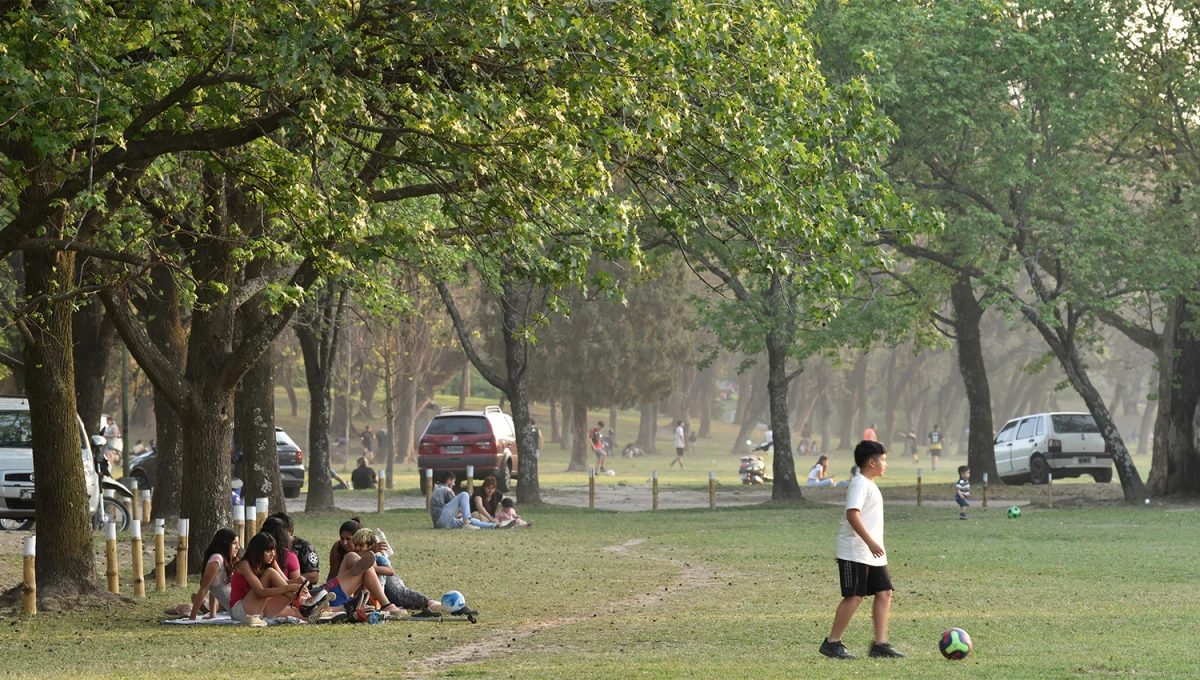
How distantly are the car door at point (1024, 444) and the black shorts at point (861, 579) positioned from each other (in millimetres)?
30295

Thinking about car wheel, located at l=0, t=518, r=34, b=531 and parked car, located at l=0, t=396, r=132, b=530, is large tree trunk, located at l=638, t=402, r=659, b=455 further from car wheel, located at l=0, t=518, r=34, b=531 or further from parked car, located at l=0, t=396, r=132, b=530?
parked car, located at l=0, t=396, r=132, b=530

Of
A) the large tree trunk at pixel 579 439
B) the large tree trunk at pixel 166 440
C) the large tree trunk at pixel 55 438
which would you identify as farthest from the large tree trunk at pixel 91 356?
the large tree trunk at pixel 579 439

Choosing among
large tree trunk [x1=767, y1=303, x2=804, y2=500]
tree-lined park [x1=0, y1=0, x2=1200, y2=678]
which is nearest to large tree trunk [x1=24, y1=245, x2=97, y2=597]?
tree-lined park [x1=0, y1=0, x2=1200, y2=678]

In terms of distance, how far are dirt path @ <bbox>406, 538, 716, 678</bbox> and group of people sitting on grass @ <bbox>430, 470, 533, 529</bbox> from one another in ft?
24.1

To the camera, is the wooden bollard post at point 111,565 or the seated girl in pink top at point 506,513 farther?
the seated girl in pink top at point 506,513

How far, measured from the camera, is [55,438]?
14.7 meters

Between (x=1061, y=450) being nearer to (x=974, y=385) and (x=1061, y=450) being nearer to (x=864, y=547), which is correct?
(x=974, y=385)

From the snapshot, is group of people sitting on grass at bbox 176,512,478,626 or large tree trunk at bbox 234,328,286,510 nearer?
group of people sitting on grass at bbox 176,512,478,626

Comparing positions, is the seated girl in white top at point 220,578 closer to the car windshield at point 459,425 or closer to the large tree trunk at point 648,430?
the car windshield at point 459,425

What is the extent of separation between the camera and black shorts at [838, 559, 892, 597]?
1023cm

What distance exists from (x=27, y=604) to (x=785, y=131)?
8.27 meters

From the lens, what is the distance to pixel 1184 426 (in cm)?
3139

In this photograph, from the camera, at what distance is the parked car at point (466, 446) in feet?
125

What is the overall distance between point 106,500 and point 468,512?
6.14m
